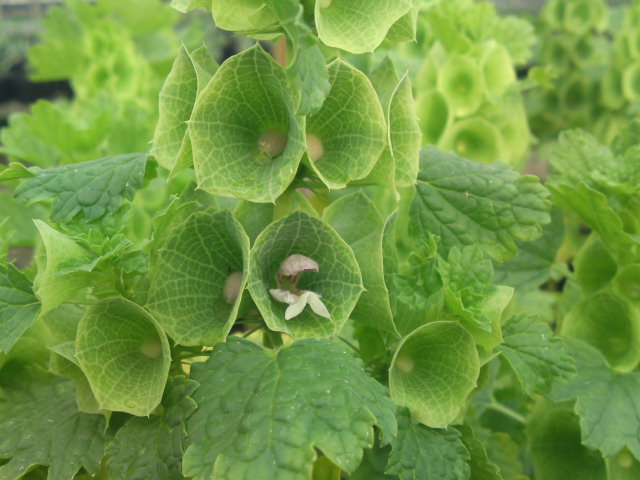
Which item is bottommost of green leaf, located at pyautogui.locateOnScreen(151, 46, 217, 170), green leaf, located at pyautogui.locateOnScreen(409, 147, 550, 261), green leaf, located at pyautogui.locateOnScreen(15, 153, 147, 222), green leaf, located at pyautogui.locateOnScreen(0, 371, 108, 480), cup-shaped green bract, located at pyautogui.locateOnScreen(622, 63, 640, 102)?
cup-shaped green bract, located at pyautogui.locateOnScreen(622, 63, 640, 102)

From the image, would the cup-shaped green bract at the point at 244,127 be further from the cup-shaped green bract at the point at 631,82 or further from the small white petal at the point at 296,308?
the cup-shaped green bract at the point at 631,82

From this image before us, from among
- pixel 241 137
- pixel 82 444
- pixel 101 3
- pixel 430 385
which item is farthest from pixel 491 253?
pixel 101 3

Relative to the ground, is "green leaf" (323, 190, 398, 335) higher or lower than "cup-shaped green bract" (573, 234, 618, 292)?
higher

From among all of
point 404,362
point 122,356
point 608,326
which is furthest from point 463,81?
point 122,356

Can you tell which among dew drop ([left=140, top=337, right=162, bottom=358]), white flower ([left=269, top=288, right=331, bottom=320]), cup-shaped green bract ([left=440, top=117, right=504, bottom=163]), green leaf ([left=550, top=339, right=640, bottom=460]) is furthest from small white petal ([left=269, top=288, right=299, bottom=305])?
cup-shaped green bract ([left=440, top=117, right=504, bottom=163])

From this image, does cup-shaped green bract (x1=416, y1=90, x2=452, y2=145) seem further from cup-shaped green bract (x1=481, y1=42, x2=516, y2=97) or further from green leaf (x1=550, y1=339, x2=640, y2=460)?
green leaf (x1=550, y1=339, x2=640, y2=460)
